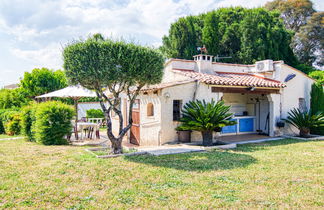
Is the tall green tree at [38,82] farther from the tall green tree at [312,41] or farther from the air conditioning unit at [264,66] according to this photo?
the tall green tree at [312,41]

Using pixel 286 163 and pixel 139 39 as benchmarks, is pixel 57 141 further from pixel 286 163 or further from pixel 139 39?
pixel 286 163

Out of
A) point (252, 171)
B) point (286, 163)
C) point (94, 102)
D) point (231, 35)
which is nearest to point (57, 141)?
point (252, 171)

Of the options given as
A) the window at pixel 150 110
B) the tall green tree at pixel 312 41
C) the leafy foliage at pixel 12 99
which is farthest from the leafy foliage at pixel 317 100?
the leafy foliage at pixel 12 99

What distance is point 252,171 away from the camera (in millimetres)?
7320

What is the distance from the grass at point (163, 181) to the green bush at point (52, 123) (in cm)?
233

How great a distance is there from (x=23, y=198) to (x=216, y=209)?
3929mm

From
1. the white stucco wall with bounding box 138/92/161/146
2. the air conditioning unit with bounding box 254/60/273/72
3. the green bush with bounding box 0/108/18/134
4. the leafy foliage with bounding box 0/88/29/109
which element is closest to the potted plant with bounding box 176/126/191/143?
the white stucco wall with bounding box 138/92/161/146

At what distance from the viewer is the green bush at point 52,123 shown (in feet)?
39.0

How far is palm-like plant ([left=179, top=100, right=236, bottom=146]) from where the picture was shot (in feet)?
35.8

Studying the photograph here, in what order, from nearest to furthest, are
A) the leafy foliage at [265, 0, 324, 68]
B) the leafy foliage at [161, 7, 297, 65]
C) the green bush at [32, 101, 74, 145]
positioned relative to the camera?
the green bush at [32, 101, 74, 145], the leafy foliage at [161, 7, 297, 65], the leafy foliage at [265, 0, 324, 68]

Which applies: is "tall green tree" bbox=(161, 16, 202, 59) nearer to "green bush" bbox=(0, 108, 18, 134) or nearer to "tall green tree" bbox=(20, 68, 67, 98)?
"tall green tree" bbox=(20, 68, 67, 98)

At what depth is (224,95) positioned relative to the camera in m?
15.6

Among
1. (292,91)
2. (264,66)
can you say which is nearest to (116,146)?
(264,66)

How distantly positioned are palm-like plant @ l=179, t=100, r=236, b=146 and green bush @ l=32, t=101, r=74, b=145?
5.56 m
